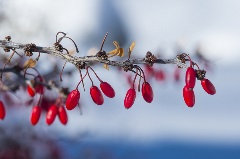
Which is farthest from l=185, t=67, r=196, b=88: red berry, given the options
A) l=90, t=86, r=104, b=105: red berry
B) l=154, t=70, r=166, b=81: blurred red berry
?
l=154, t=70, r=166, b=81: blurred red berry

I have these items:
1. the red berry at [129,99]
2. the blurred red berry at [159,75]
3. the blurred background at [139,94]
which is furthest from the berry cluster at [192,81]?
the blurred red berry at [159,75]

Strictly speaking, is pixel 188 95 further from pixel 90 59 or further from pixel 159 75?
pixel 159 75

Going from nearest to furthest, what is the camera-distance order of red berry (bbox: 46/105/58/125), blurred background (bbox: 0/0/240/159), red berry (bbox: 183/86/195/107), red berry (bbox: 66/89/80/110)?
1. red berry (bbox: 183/86/195/107)
2. red berry (bbox: 66/89/80/110)
3. red berry (bbox: 46/105/58/125)
4. blurred background (bbox: 0/0/240/159)

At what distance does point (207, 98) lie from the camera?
11008mm

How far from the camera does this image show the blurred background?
4.65 m

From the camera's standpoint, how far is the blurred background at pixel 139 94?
15.2ft

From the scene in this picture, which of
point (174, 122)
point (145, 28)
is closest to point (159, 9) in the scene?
point (145, 28)

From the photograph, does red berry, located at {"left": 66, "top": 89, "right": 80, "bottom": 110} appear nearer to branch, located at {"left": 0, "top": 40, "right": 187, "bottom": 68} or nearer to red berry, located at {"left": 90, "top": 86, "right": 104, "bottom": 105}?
red berry, located at {"left": 90, "top": 86, "right": 104, "bottom": 105}

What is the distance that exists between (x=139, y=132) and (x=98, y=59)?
6919 mm

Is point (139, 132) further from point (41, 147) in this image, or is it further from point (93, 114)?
point (41, 147)

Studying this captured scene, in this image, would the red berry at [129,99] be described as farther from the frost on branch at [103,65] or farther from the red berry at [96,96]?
the red berry at [96,96]

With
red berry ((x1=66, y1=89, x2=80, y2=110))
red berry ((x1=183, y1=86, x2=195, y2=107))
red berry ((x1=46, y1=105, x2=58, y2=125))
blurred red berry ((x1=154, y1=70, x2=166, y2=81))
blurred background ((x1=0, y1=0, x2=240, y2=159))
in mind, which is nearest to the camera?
red berry ((x1=183, y1=86, x2=195, y2=107))

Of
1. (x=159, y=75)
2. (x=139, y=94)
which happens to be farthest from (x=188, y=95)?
(x=139, y=94)

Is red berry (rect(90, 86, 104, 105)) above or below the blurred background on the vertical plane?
below
